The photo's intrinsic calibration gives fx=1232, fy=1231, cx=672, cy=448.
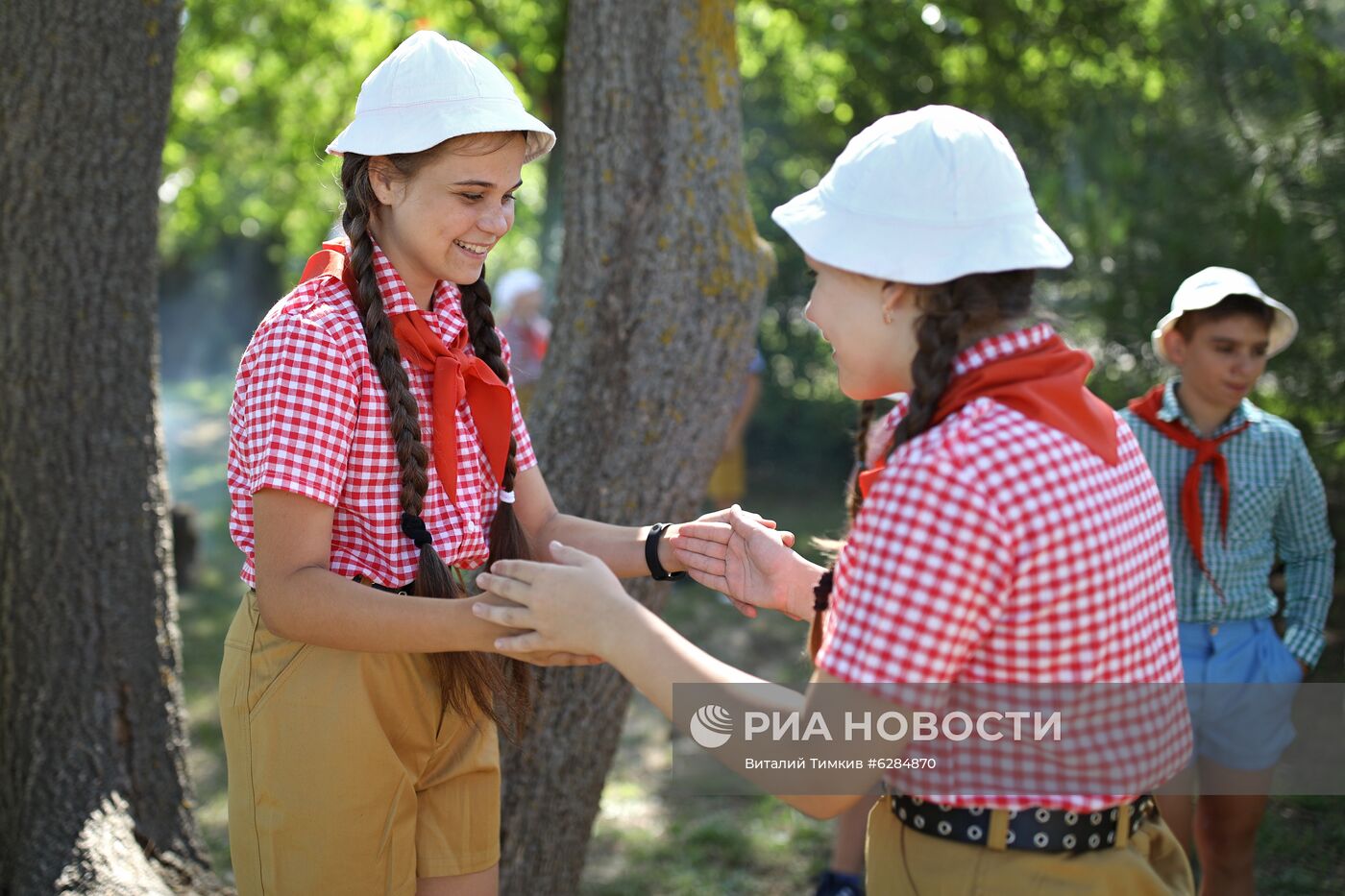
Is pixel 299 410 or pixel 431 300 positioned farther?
pixel 431 300

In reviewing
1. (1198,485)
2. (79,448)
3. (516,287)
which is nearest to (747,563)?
(1198,485)

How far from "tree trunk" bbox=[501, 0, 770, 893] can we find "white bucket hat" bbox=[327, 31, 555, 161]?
4.00 ft

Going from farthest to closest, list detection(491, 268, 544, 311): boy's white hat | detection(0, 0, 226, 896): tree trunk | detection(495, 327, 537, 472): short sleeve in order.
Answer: detection(491, 268, 544, 311): boy's white hat → detection(0, 0, 226, 896): tree trunk → detection(495, 327, 537, 472): short sleeve

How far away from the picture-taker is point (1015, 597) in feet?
5.29

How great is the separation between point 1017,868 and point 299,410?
1.32 metres

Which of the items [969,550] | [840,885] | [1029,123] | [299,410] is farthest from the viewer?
[1029,123]

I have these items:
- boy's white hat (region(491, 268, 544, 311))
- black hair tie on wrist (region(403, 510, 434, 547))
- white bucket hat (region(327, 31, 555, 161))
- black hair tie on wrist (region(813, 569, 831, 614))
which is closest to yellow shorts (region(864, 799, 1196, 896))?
black hair tie on wrist (region(813, 569, 831, 614))

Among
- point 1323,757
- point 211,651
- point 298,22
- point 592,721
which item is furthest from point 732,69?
point 298,22

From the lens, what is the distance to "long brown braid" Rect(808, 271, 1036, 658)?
66.8 inches

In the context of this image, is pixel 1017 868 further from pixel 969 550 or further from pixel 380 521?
pixel 380 521

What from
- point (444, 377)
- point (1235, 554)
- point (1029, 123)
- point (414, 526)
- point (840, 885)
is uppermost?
point (1029, 123)

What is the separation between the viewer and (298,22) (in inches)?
510

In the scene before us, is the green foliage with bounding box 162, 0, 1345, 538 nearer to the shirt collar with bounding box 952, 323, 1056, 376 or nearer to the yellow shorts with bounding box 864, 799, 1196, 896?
the shirt collar with bounding box 952, 323, 1056, 376

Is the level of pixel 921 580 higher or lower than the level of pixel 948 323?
lower
